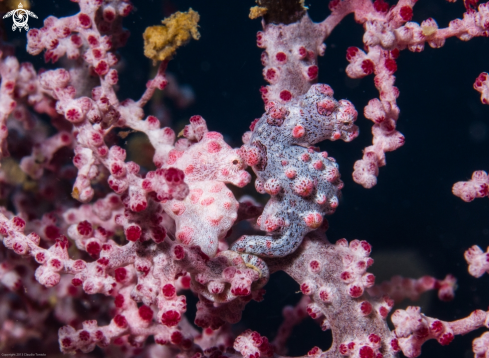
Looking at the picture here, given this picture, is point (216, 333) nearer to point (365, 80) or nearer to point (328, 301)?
point (328, 301)

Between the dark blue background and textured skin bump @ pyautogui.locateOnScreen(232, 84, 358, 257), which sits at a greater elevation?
the dark blue background

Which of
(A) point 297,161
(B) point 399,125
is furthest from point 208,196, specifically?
(B) point 399,125

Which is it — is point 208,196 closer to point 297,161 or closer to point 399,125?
point 297,161

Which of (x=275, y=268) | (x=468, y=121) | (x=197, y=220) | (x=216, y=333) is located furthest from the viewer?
(x=468, y=121)

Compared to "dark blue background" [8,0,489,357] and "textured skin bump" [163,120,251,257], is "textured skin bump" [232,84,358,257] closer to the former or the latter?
"textured skin bump" [163,120,251,257]

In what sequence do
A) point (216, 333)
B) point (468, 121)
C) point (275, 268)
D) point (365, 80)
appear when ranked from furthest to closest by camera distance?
1. point (468, 121)
2. point (365, 80)
3. point (216, 333)
4. point (275, 268)

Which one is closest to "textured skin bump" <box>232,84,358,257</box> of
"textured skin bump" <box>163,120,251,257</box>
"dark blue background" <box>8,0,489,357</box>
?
"textured skin bump" <box>163,120,251,257</box>

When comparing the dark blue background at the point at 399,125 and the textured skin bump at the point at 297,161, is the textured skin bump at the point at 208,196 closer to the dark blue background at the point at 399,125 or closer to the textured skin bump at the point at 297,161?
the textured skin bump at the point at 297,161

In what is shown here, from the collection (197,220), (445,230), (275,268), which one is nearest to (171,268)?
(197,220)

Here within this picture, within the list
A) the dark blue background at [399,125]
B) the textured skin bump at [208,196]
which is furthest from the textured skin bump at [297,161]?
the dark blue background at [399,125]
